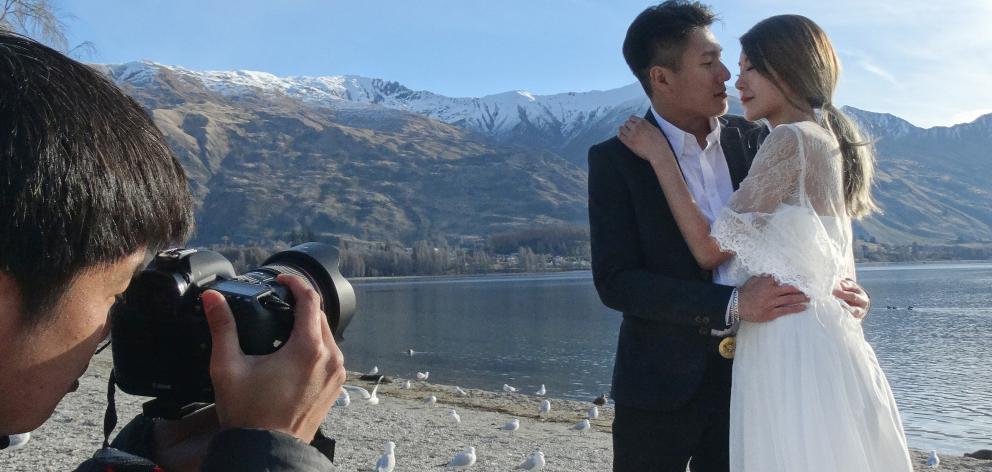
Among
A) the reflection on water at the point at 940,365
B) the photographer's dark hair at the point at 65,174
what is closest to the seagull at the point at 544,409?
the reflection on water at the point at 940,365

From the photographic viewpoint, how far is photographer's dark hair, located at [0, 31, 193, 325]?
88cm

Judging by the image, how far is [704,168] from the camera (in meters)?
2.86

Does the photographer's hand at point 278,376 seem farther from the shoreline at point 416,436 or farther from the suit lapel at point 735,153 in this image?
the shoreline at point 416,436

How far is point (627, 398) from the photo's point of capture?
8.59 feet

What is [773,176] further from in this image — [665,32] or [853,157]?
[665,32]

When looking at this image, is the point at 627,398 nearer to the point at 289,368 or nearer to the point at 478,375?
the point at 289,368

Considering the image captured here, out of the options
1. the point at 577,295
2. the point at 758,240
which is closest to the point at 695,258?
the point at 758,240

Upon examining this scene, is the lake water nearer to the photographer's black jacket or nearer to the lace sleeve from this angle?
the lace sleeve

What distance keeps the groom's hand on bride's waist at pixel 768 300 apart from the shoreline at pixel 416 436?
5.90m

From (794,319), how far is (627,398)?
0.56 m

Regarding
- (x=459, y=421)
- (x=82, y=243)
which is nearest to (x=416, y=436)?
(x=459, y=421)

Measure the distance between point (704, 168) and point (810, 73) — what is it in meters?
0.47

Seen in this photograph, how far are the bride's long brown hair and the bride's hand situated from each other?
0.37 meters

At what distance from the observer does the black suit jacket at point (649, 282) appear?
2.54 metres
